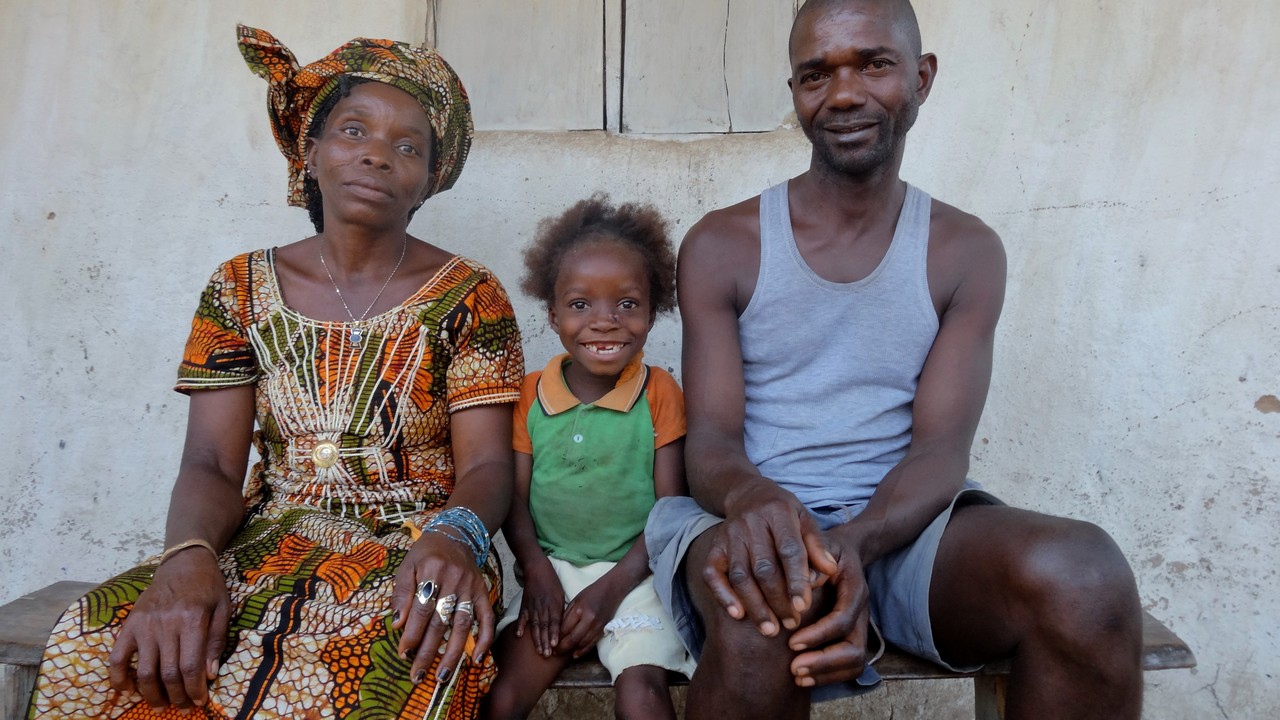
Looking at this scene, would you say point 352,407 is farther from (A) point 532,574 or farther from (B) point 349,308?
(A) point 532,574

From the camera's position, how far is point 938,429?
219 cm

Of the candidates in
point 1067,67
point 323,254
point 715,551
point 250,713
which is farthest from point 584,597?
point 1067,67

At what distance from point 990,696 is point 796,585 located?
0.80m

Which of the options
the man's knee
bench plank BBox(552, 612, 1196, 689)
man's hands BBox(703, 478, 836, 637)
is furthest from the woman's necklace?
the man's knee

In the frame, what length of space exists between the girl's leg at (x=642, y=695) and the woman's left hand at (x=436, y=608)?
0.32 metres

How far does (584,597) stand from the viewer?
7.41 feet

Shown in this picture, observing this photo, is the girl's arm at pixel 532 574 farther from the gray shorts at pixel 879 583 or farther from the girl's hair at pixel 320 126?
the girl's hair at pixel 320 126

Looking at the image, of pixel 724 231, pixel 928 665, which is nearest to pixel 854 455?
pixel 928 665

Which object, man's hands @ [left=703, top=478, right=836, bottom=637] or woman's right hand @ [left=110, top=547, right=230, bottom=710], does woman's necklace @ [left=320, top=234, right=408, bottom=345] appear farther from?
man's hands @ [left=703, top=478, right=836, bottom=637]

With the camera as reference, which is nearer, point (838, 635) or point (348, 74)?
point (838, 635)

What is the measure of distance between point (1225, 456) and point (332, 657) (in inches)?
100.0

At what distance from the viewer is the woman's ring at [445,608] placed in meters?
1.93

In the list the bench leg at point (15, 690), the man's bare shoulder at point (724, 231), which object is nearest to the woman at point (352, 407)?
the bench leg at point (15, 690)

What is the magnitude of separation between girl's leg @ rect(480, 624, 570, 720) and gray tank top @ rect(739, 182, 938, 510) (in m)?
0.64
